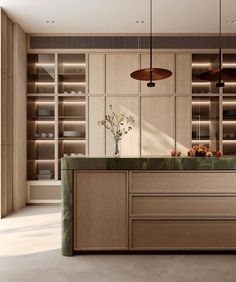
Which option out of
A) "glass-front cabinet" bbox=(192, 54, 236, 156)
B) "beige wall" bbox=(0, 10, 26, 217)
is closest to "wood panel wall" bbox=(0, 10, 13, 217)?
"beige wall" bbox=(0, 10, 26, 217)

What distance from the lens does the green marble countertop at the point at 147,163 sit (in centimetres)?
343

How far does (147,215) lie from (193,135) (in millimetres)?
3483

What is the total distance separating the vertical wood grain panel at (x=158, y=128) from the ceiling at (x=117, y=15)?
1437 millimetres

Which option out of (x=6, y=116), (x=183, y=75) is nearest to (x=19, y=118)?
(x=6, y=116)

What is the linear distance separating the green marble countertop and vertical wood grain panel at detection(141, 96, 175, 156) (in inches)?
123

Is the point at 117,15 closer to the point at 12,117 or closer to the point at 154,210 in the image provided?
the point at 12,117

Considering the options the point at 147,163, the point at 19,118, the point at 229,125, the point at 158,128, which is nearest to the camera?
the point at 147,163

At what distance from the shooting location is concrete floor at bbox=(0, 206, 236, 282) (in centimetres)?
289

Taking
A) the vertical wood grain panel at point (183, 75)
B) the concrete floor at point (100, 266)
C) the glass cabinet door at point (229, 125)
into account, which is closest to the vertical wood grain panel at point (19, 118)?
the concrete floor at point (100, 266)

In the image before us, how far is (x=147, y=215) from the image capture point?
348 cm

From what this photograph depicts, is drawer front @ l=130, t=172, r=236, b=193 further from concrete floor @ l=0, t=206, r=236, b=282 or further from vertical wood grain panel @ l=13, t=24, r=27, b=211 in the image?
vertical wood grain panel @ l=13, t=24, r=27, b=211

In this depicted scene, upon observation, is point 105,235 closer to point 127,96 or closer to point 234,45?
point 127,96

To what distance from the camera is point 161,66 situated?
6.59 metres

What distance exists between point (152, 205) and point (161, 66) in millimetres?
3823
